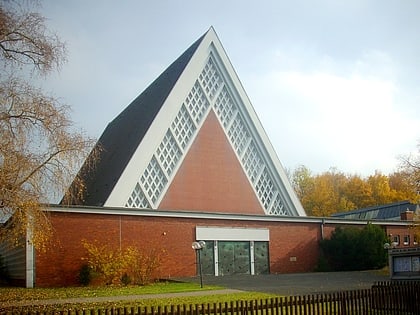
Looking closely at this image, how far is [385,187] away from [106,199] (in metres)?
48.7

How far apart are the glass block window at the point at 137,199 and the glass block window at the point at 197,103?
20.9 ft

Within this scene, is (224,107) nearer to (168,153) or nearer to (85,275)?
(168,153)

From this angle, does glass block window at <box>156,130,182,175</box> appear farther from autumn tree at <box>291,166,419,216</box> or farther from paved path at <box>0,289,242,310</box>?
autumn tree at <box>291,166,419,216</box>

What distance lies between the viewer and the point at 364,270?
115 feet

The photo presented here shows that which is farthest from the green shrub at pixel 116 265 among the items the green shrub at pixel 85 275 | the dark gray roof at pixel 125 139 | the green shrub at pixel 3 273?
the green shrub at pixel 3 273

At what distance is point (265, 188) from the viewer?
3562cm

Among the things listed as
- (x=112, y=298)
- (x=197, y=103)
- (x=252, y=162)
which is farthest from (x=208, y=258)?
(x=112, y=298)

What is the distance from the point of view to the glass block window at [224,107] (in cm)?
3466

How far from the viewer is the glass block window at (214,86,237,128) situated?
114 ft

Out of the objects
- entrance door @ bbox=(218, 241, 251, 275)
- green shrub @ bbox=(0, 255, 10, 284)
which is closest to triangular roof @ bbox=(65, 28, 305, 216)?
entrance door @ bbox=(218, 241, 251, 275)

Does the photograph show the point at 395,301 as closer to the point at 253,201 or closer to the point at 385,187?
the point at 253,201

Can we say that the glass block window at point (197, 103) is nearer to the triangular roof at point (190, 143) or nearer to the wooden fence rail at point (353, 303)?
the triangular roof at point (190, 143)

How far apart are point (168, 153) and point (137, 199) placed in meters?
3.79

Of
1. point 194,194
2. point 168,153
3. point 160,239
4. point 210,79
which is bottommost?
point 160,239
